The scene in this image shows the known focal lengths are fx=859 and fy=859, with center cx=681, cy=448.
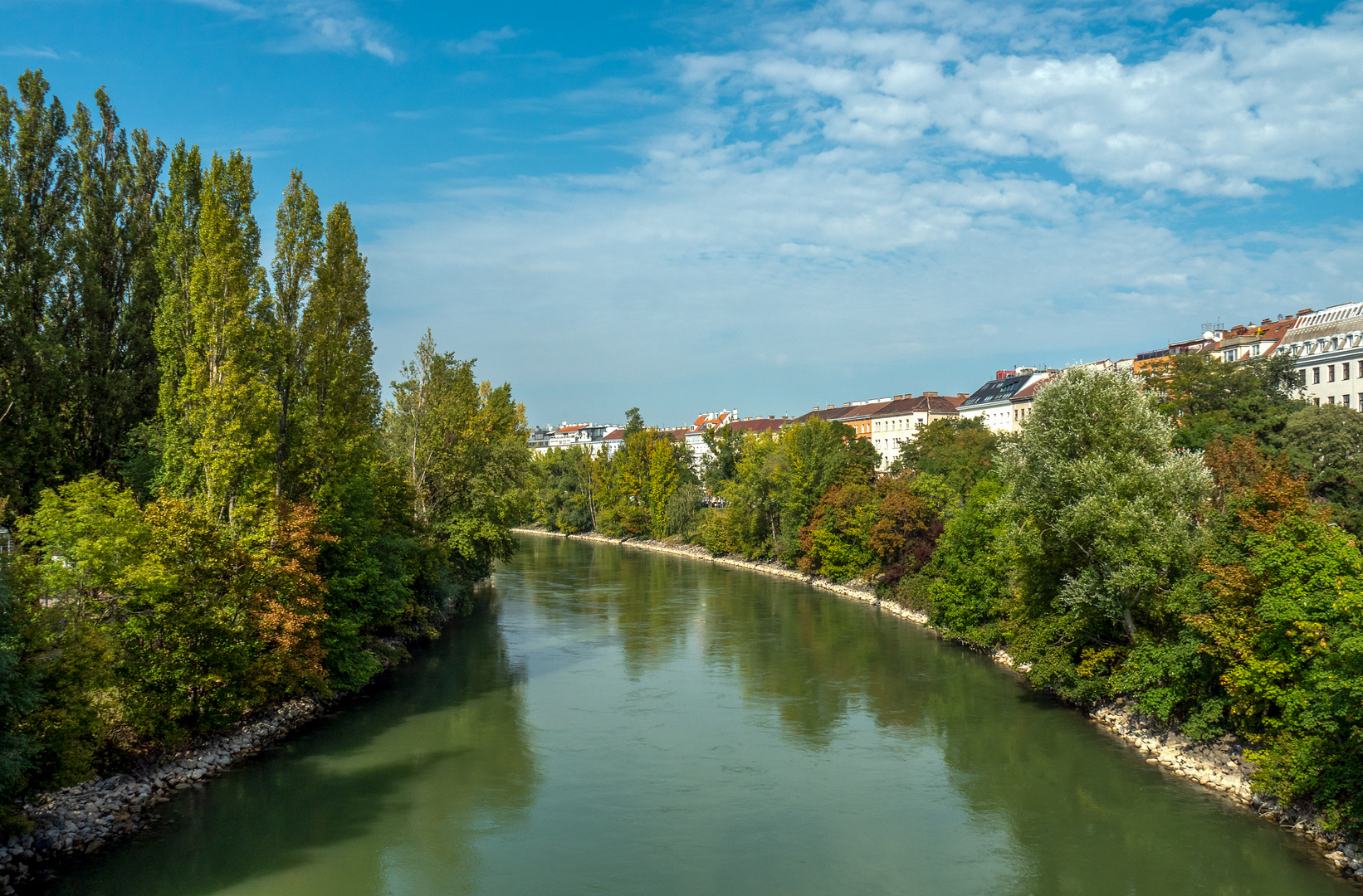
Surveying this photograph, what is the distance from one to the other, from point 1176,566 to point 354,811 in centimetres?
1780

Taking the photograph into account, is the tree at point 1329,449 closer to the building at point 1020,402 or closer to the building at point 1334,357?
the building at point 1334,357

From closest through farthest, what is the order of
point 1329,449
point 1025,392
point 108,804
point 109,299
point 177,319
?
point 108,804 < point 177,319 < point 109,299 < point 1329,449 < point 1025,392

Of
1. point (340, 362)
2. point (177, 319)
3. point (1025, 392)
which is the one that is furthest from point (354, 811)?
point (1025, 392)

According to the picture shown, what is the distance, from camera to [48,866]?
1287 centimetres

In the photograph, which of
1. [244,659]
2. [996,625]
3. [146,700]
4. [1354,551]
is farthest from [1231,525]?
[146,700]

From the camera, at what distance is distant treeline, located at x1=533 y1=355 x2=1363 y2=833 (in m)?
14.1

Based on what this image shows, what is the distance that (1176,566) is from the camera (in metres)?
19.1

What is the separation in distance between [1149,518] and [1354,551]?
454cm

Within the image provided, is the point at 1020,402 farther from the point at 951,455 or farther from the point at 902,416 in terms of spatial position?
the point at 951,455

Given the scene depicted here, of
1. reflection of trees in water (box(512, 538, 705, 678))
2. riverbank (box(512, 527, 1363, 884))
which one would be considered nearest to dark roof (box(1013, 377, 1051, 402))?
reflection of trees in water (box(512, 538, 705, 678))

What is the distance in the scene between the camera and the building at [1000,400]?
77312mm

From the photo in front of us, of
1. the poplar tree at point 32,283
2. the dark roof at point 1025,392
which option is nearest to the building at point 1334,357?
the dark roof at point 1025,392

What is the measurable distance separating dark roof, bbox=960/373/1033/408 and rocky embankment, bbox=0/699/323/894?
73.3 m

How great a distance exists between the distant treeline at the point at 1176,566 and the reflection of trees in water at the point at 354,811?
1315cm
